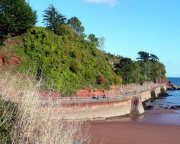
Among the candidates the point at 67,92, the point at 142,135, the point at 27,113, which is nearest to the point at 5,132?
the point at 27,113

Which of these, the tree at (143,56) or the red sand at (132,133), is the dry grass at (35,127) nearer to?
the red sand at (132,133)

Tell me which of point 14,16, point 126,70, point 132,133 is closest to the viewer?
point 132,133

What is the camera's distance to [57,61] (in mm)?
73688

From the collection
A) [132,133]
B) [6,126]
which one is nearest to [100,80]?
[132,133]

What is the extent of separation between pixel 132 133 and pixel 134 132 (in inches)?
40.8

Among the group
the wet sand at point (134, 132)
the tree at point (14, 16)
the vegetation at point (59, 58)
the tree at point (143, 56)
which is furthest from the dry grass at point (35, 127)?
the tree at point (143, 56)

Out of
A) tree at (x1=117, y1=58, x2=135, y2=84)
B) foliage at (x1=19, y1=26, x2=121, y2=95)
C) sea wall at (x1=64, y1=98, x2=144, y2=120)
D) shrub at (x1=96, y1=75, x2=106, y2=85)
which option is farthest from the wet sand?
tree at (x1=117, y1=58, x2=135, y2=84)

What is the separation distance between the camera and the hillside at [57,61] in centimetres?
6794

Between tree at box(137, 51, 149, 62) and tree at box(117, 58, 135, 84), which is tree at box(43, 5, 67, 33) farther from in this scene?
tree at box(137, 51, 149, 62)

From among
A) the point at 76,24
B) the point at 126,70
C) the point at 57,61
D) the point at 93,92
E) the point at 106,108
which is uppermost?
the point at 76,24

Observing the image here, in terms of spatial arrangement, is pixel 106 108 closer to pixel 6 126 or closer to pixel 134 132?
pixel 134 132

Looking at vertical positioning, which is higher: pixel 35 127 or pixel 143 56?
pixel 143 56

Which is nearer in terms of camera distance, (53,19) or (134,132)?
(134,132)

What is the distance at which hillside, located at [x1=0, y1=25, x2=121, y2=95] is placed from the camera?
2675 inches
